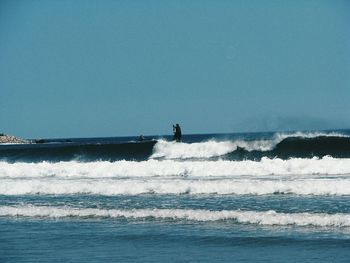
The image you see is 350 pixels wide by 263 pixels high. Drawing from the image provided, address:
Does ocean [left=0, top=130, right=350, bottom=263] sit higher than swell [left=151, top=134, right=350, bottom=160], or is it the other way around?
swell [left=151, top=134, right=350, bottom=160]

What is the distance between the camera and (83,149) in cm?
4359

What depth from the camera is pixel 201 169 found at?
79.5 feet

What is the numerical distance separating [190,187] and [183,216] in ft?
16.1

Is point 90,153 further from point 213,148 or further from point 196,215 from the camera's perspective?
point 196,215

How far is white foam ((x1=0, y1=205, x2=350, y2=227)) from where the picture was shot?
40.3ft

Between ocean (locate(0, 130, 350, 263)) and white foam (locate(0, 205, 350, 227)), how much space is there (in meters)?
0.02

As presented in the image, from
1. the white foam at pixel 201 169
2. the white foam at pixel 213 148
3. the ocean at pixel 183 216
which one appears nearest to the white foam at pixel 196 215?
the ocean at pixel 183 216

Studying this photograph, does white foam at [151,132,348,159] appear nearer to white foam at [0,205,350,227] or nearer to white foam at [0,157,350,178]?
white foam at [0,157,350,178]

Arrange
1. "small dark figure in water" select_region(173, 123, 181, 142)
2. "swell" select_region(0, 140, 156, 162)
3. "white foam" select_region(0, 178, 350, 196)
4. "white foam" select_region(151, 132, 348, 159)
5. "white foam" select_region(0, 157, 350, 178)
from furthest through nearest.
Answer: "small dark figure in water" select_region(173, 123, 181, 142), "swell" select_region(0, 140, 156, 162), "white foam" select_region(151, 132, 348, 159), "white foam" select_region(0, 157, 350, 178), "white foam" select_region(0, 178, 350, 196)

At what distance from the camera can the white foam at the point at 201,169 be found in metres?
23.3

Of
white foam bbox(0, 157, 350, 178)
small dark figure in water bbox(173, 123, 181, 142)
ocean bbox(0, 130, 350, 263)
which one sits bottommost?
ocean bbox(0, 130, 350, 263)

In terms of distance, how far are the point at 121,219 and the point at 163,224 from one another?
1359 millimetres

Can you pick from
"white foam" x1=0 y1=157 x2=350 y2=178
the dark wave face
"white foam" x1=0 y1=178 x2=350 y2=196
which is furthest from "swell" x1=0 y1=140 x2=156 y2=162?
"white foam" x1=0 y1=178 x2=350 y2=196

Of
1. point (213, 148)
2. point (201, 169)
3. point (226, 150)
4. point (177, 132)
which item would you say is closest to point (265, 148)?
point (226, 150)
